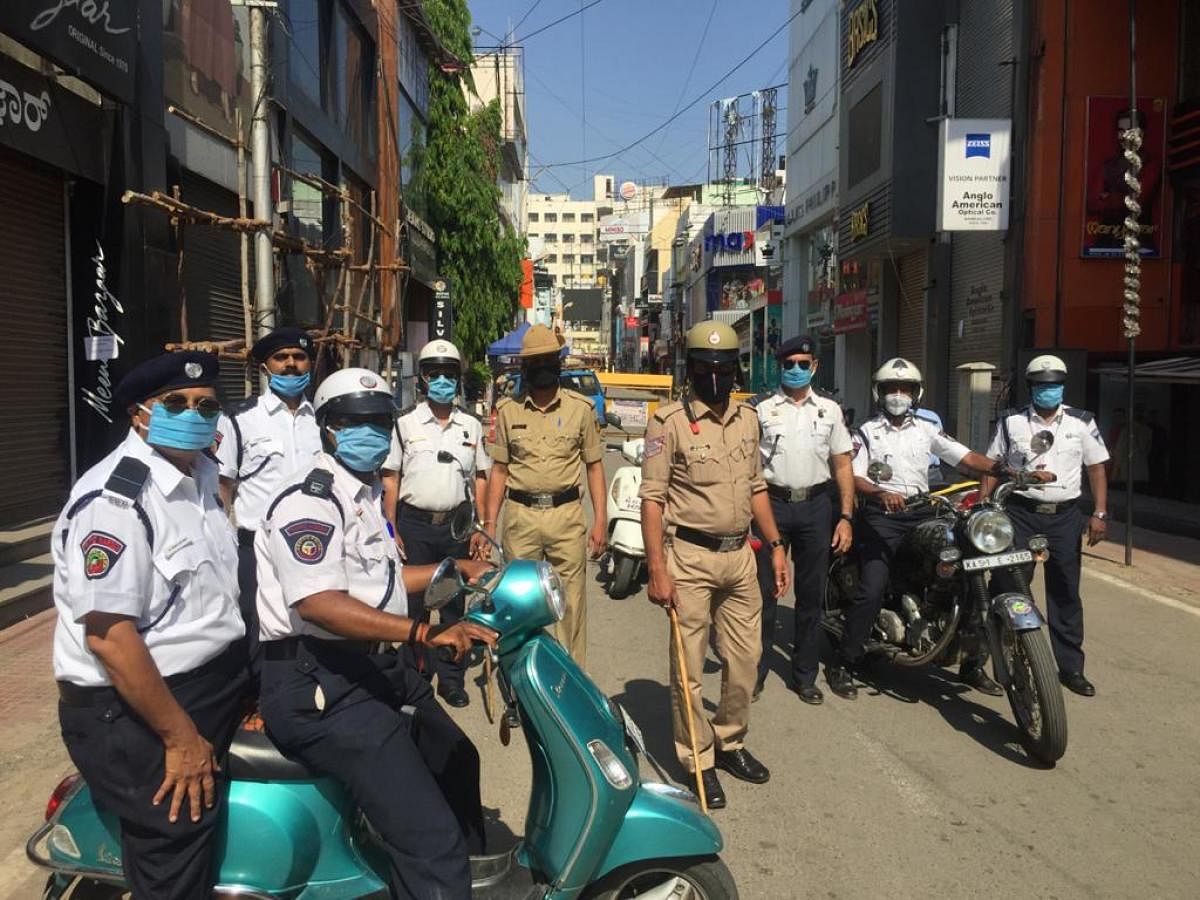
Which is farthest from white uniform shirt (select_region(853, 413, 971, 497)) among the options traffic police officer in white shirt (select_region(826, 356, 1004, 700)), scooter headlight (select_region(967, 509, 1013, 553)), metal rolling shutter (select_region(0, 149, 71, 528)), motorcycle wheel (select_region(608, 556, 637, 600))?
metal rolling shutter (select_region(0, 149, 71, 528))

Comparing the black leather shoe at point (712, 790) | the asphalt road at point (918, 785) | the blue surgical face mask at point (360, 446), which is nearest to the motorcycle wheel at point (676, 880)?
the asphalt road at point (918, 785)

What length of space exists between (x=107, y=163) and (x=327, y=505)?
26.7ft

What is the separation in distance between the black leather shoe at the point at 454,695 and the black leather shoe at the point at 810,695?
6.16ft

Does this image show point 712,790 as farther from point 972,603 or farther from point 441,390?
point 441,390

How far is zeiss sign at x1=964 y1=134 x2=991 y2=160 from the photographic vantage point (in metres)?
15.2

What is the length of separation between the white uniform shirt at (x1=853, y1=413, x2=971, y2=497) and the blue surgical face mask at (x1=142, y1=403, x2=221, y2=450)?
403cm

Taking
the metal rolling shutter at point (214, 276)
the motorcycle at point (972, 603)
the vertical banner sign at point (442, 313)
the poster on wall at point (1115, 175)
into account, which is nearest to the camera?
the motorcycle at point (972, 603)

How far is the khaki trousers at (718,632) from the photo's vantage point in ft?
13.6

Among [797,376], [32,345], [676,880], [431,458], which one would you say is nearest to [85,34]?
[32,345]

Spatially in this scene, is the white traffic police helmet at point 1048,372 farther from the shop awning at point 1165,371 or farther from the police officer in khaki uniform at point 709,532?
the shop awning at point 1165,371

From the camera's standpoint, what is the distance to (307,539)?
2508mm

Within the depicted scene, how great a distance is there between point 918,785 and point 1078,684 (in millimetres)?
1860

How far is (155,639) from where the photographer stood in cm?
239

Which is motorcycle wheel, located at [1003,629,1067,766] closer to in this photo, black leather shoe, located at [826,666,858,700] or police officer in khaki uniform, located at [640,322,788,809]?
black leather shoe, located at [826,666,858,700]
